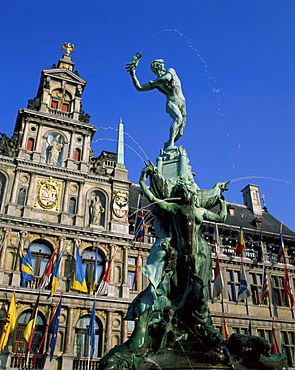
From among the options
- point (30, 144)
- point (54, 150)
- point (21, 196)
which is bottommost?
point (21, 196)

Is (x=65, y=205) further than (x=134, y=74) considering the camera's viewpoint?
Yes

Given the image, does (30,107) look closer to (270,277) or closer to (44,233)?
(44,233)

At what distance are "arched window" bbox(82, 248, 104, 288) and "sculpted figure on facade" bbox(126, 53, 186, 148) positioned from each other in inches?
627

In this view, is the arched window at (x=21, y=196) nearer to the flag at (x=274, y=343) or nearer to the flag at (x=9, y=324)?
the flag at (x=9, y=324)

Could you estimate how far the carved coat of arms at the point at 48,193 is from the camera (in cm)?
2530

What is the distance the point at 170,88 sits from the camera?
1068 cm

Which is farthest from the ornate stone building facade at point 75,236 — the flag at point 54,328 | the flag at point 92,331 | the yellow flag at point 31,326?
the yellow flag at point 31,326

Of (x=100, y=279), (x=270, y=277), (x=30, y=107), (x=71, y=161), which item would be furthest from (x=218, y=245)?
(x=30, y=107)

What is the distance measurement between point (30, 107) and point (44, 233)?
9866mm

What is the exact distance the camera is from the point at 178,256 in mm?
8023

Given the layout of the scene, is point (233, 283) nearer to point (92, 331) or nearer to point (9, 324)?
point (92, 331)

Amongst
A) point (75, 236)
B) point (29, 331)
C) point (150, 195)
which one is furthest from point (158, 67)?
A: point (75, 236)

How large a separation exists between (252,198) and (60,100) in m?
20.1

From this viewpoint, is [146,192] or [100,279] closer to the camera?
[146,192]
